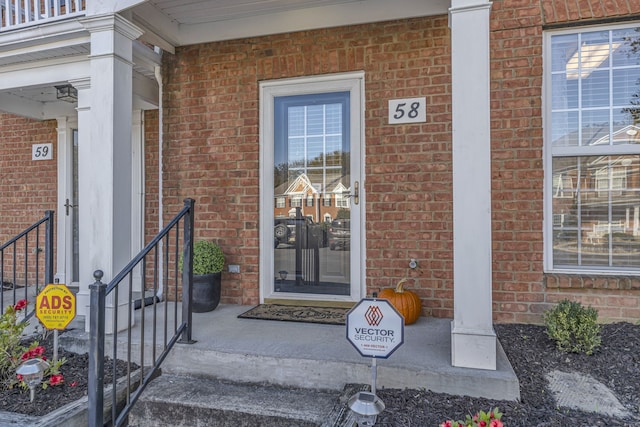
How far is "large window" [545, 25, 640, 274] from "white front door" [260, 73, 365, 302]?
154 cm

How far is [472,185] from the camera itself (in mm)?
2162

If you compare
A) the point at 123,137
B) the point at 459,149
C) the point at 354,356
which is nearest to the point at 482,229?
the point at 459,149

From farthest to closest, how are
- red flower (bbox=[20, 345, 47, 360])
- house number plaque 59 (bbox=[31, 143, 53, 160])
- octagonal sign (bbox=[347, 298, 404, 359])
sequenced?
1. house number plaque 59 (bbox=[31, 143, 53, 160])
2. red flower (bbox=[20, 345, 47, 360])
3. octagonal sign (bbox=[347, 298, 404, 359])

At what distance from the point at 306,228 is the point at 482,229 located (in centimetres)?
187

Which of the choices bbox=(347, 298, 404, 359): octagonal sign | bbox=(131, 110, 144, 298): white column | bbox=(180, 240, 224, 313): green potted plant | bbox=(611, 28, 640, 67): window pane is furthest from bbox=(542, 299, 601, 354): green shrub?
bbox=(131, 110, 144, 298): white column

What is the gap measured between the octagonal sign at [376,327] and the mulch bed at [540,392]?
0.36 m

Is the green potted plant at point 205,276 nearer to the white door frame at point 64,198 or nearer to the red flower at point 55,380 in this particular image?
the red flower at point 55,380

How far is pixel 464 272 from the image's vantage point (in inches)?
85.4

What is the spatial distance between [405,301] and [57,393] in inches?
90.8

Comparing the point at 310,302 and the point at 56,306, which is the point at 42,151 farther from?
the point at 310,302

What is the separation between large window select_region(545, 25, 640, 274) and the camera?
3061mm

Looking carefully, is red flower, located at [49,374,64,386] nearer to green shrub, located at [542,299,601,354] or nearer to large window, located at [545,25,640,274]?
green shrub, located at [542,299,601,354]

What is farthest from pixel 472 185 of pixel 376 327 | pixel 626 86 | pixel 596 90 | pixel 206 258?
pixel 206 258

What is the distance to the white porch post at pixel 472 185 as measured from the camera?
84.6 inches
